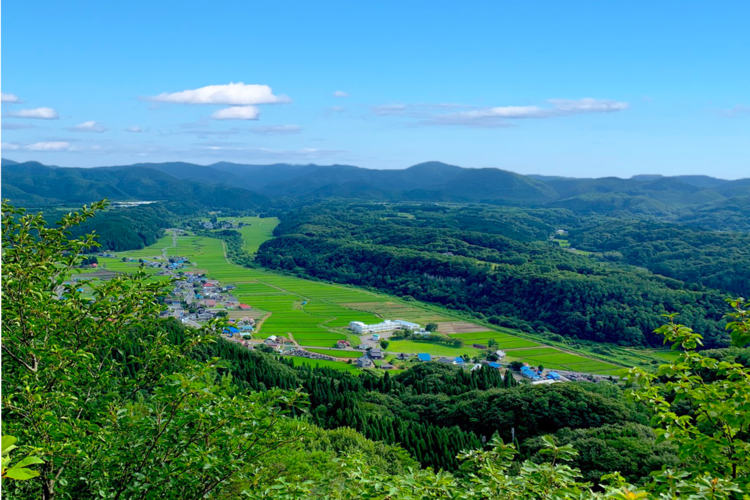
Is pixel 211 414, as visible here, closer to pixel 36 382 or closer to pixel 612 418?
pixel 36 382

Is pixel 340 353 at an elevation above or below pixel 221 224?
below

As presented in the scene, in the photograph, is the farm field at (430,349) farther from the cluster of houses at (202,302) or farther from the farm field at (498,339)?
the cluster of houses at (202,302)

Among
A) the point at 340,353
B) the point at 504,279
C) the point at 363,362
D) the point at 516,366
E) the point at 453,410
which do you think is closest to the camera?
the point at 453,410

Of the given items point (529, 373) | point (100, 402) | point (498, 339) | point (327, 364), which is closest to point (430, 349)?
point (498, 339)

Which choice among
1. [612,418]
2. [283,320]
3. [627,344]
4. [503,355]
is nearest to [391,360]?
[503,355]

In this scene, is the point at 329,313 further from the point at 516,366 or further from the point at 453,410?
the point at 453,410

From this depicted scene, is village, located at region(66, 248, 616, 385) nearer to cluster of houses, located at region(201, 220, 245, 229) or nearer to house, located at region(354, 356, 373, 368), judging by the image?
house, located at region(354, 356, 373, 368)

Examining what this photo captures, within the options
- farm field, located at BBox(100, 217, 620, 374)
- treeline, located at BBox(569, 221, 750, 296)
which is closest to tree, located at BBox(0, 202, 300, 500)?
farm field, located at BBox(100, 217, 620, 374)

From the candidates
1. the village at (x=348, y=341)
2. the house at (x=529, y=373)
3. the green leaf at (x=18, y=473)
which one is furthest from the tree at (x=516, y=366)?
the green leaf at (x=18, y=473)
